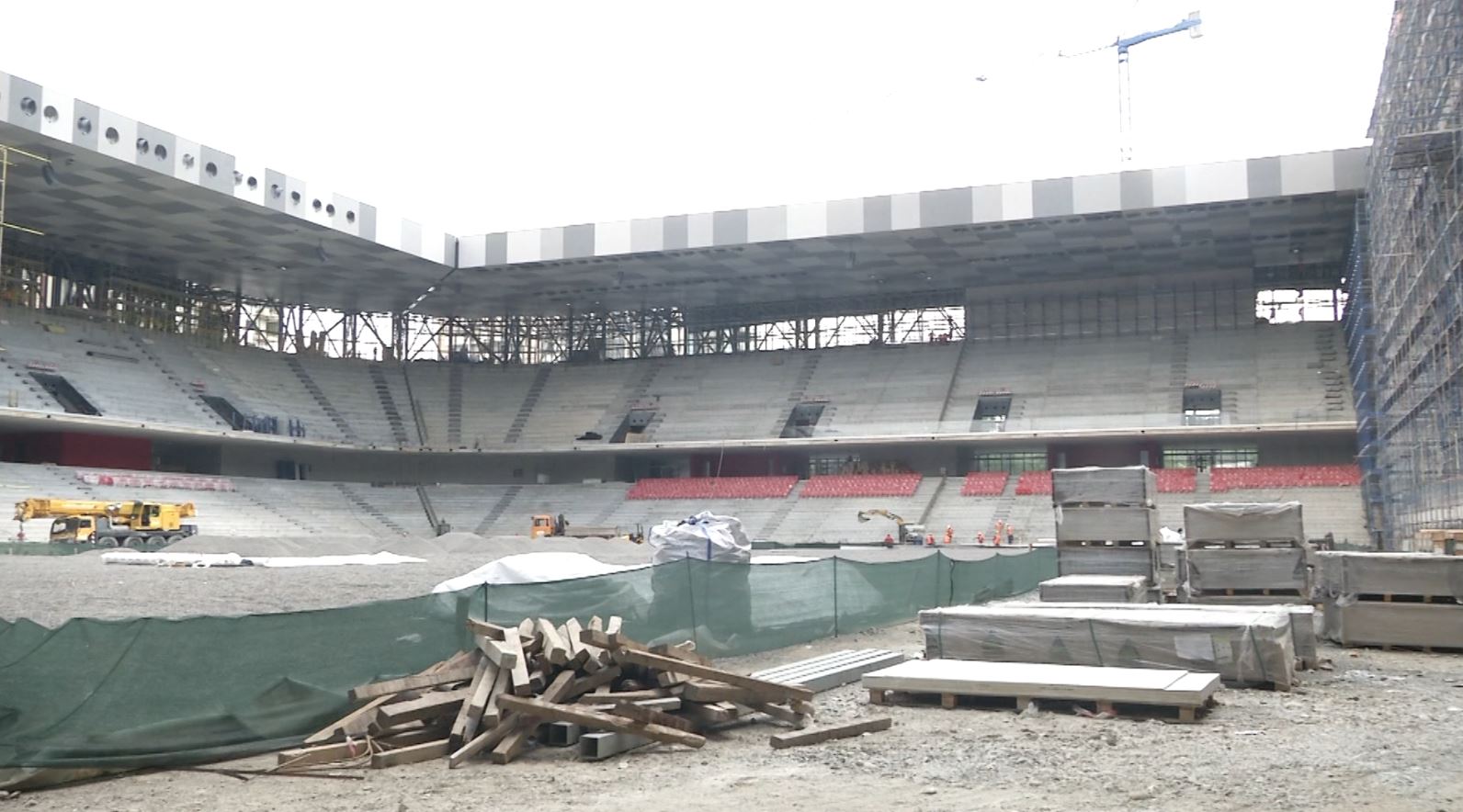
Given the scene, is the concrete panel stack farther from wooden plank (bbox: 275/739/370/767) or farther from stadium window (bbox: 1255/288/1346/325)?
stadium window (bbox: 1255/288/1346/325)

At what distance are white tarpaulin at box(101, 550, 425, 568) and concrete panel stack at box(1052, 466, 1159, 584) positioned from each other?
71.6ft

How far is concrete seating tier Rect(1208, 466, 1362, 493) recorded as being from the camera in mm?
43062

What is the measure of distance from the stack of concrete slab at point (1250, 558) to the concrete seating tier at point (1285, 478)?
29.0m

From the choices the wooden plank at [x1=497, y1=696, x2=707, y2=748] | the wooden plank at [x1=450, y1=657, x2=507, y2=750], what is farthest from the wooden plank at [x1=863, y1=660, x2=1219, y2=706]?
the wooden plank at [x1=450, y1=657, x2=507, y2=750]

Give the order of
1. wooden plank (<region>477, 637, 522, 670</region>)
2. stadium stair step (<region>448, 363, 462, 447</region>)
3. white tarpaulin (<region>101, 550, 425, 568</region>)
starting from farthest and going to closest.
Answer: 1. stadium stair step (<region>448, 363, 462, 447</region>)
2. white tarpaulin (<region>101, 550, 425, 568</region>)
3. wooden plank (<region>477, 637, 522, 670</region>)

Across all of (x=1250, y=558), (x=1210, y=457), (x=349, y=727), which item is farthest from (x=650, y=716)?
(x=1210, y=457)

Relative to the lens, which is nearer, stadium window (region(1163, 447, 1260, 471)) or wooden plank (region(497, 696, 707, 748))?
wooden plank (region(497, 696, 707, 748))

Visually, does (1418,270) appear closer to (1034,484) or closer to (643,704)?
(1034,484)

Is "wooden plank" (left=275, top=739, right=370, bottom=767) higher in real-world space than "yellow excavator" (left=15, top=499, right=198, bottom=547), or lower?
lower

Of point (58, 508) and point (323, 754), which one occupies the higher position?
point (58, 508)

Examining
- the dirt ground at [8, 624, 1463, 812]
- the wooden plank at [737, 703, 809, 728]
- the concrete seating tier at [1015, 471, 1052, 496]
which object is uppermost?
the concrete seating tier at [1015, 471, 1052, 496]

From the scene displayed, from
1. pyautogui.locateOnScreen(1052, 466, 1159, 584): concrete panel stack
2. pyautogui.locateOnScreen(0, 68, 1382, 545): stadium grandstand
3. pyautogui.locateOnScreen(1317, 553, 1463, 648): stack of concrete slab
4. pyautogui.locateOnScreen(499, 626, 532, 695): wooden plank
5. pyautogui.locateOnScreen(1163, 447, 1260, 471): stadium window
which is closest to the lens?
pyautogui.locateOnScreen(499, 626, 532, 695): wooden plank

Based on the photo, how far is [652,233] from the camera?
158ft

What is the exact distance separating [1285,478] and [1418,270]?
1835 centimetres
